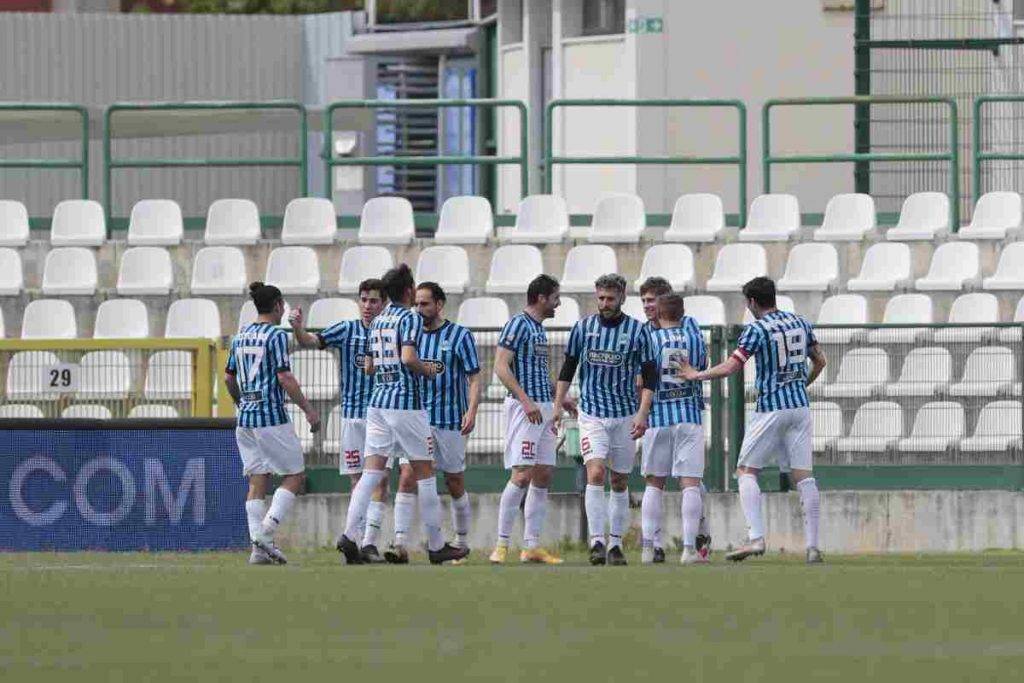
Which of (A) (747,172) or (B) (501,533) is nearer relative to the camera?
(B) (501,533)

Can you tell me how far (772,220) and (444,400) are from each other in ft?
22.0

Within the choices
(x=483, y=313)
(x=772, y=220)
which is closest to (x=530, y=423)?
(x=483, y=313)

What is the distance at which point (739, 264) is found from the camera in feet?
70.1

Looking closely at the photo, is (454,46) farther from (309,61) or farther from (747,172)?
(747,172)

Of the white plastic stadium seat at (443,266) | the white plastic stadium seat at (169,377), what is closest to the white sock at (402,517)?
the white plastic stadium seat at (169,377)

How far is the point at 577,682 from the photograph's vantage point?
28.6 ft

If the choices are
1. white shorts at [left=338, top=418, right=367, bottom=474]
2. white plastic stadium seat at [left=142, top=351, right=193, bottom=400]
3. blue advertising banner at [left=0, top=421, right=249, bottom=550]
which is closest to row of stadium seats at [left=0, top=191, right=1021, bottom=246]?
white plastic stadium seat at [left=142, top=351, right=193, bottom=400]

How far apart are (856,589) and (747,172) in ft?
41.5

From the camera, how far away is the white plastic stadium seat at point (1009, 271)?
68.3ft

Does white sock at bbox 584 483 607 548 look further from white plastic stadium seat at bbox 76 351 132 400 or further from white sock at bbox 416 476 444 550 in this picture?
white plastic stadium seat at bbox 76 351 132 400

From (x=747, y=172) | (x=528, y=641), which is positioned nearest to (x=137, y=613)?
(x=528, y=641)

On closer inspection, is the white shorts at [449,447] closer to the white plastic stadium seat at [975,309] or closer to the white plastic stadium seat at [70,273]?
the white plastic stadium seat at [975,309]

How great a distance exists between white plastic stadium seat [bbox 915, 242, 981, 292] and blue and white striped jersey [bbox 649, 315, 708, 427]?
205 inches

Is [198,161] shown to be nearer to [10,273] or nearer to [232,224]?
[232,224]
